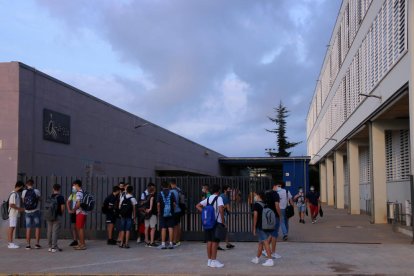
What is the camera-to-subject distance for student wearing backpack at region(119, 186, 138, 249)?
1466cm

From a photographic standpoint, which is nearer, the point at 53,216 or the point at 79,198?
the point at 53,216

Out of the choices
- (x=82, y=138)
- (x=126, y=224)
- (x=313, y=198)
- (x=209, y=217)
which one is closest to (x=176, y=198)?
(x=126, y=224)

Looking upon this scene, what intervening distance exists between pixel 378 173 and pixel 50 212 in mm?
14088

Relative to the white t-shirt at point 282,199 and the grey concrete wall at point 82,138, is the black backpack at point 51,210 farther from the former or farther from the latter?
the white t-shirt at point 282,199

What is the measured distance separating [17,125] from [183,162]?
27880 millimetres

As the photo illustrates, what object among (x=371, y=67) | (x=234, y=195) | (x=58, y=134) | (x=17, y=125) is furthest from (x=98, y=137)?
(x=371, y=67)

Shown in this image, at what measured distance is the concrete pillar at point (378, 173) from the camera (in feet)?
73.8

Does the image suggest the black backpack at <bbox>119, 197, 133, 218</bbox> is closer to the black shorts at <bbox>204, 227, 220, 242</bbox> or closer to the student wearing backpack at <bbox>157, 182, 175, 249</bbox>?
the student wearing backpack at <bbox>157, 182, 175, 249</bbox>

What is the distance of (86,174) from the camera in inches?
901

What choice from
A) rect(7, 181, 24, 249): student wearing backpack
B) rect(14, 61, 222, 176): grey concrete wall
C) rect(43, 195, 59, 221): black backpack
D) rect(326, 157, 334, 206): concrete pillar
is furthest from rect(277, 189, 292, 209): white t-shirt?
rect(326, 157, 334, 206): concrete pillar

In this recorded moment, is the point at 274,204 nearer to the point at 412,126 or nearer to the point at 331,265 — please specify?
the point at 331,265

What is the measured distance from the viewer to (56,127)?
20188 millimetres

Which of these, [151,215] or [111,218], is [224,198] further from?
[111,218]

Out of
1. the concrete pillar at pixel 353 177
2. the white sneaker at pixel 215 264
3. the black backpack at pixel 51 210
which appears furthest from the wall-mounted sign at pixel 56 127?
the concrete pillar at pixel 353 177
